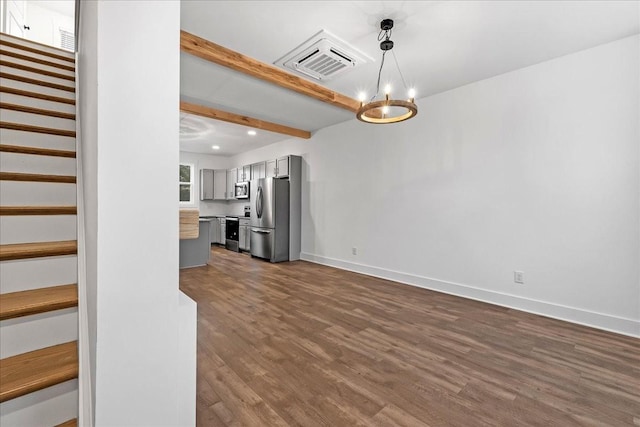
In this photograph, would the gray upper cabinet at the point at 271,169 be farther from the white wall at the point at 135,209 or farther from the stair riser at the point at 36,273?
the white wall at the point at 135,209

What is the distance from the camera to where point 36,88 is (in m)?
2.33

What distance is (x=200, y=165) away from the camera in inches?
324

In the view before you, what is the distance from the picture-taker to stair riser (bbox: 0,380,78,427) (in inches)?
39.1

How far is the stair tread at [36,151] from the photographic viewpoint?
166 centimetres

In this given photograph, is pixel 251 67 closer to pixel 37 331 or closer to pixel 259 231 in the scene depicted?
pixel 37 331

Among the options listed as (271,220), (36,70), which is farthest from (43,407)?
(271,220)

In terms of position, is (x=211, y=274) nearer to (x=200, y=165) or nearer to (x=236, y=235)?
(x=236, y=235)

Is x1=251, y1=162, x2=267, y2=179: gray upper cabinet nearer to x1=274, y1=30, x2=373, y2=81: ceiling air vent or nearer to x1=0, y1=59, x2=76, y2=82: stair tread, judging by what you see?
x1=274, y1=30, x2=373, y2=81: ceiling air vent

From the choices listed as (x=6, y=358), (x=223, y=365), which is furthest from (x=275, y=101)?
(x=6, y=358)

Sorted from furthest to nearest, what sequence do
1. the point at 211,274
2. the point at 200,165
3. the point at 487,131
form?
1. the point at 200,165
2. the point at 211,274
3. the point at 487,131

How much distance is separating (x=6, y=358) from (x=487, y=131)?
4391mm

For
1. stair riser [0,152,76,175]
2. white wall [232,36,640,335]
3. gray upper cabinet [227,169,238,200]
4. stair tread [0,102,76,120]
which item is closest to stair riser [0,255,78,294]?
stair riser [0,152,76,175]

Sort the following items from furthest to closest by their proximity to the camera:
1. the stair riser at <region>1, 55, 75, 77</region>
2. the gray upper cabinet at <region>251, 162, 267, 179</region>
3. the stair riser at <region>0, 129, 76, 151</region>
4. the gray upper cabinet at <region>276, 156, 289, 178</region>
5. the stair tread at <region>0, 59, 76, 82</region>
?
the gray upper cabinet at <region>251, 162, 267, 179</region> < the gray upper cabinet at <region>276, 156, 289, 178</region> < the stair riser at <region>1, 55, 75, 77</region> < the stair tread at <region>0, 59, 76, 82</region> < the stair riser at <region>0, 129, 76, 151</region>

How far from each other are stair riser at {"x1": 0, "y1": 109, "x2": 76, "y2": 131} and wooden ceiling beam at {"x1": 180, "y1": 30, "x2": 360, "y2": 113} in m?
1.18
